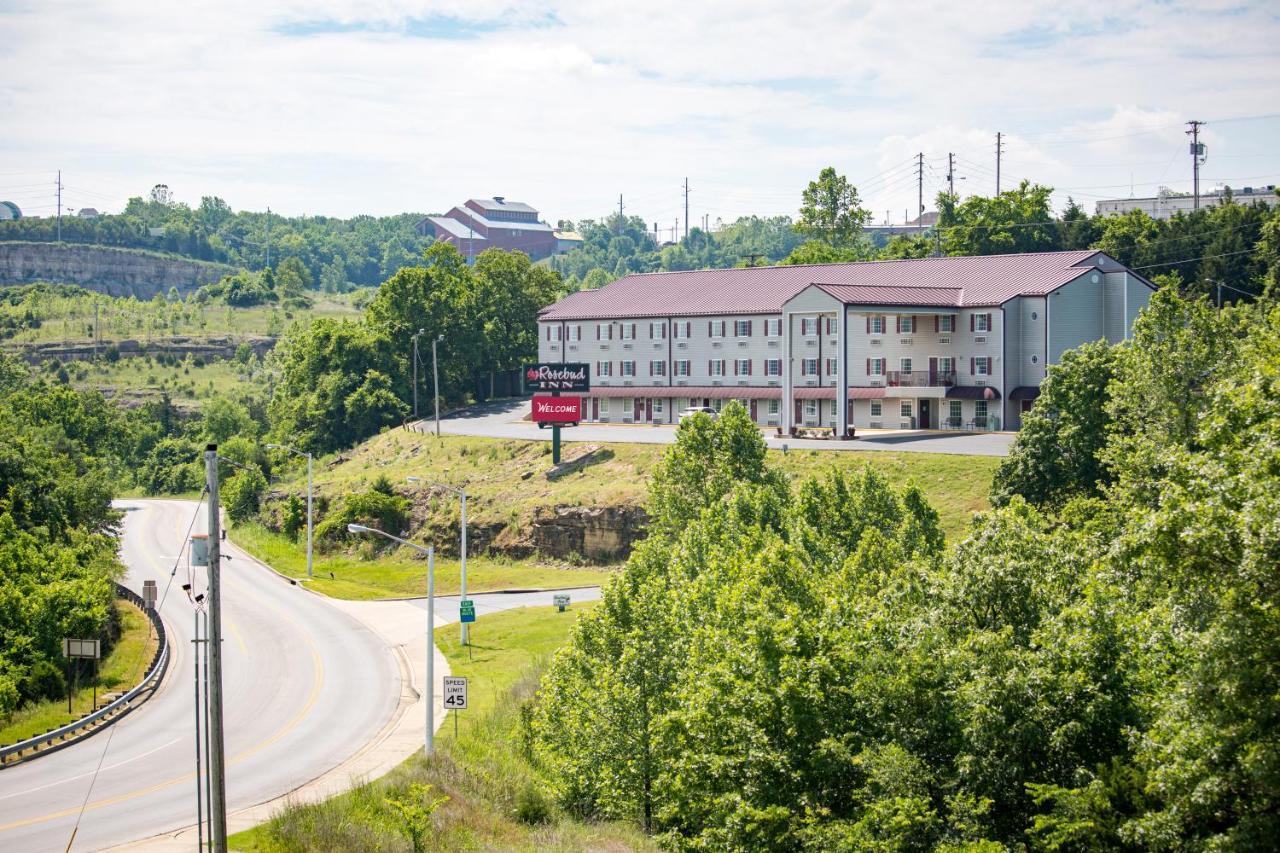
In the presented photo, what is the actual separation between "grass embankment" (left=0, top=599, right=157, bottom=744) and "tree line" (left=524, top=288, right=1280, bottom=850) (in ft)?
59.2

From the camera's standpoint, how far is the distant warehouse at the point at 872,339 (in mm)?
77562

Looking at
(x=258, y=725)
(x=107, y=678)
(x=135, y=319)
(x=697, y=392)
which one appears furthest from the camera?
(x=135, y=319)

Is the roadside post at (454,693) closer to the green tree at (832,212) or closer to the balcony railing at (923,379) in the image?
the balcony railing at (923,379)

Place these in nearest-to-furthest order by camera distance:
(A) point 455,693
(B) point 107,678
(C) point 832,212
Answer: (A) point 455,693 < (B) point 107,678 < (C) point 832,212

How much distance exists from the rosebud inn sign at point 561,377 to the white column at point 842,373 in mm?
16218

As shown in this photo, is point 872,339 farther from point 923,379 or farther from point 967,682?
point 967,682

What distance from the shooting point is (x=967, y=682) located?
27.0 metres

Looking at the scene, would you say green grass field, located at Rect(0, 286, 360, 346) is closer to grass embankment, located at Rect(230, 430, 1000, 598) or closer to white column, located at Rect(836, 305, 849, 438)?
grass embankment, located at Rect(230, 430, 1000, 598)

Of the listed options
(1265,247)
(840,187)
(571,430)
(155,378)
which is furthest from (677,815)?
(155,378)

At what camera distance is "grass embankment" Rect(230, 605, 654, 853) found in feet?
99.8

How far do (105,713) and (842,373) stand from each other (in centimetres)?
4590

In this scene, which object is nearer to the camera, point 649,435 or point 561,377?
point 561,377

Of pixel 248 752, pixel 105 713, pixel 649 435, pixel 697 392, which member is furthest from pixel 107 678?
pixel 697 392

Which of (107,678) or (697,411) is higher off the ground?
(697,411)
